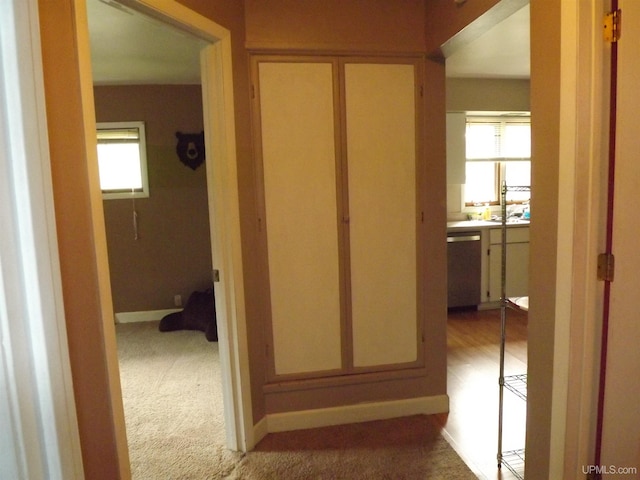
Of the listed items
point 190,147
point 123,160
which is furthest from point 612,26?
point 123,160

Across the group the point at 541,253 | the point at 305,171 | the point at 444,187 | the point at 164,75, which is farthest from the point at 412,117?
the point at 164,75

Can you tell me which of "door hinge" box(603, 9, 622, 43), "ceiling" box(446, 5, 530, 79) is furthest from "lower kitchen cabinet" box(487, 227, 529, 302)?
"door hinge" box(603, 9, 622, 43)

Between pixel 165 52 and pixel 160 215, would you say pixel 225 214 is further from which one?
pixel 160 215

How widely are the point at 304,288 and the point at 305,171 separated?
0.66 m

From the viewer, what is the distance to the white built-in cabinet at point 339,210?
2.37 metres

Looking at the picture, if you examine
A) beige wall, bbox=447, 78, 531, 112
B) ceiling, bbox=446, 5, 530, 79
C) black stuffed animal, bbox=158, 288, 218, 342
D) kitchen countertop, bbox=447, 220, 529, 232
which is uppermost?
ceiling, bbox=446, 5, 530, 79

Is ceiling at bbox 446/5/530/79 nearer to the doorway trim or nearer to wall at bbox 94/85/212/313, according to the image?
the doorway trim

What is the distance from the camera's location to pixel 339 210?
8.11 ft

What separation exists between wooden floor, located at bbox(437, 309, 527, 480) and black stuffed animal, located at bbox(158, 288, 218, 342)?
2267 mm

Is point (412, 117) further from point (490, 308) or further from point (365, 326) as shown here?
point (490, 308)

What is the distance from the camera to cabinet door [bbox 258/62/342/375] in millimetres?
2354

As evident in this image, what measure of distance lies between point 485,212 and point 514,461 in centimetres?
340

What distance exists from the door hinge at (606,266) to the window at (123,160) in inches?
168

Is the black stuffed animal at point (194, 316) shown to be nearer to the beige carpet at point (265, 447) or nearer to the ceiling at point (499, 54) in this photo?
the beige carpet at point (265, 447)
